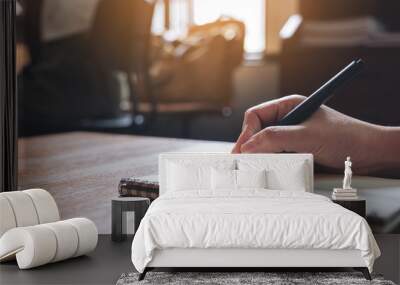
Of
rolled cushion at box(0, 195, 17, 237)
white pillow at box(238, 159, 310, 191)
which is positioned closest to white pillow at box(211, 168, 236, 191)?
white pillow at box(238, 159, 310, 191)

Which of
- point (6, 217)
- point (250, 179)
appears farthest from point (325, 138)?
Answer: point (6, 217)

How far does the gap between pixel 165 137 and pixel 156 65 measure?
67 centimetres

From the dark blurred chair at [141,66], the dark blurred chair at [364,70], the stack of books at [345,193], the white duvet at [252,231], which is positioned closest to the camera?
the white duvet at [252,231]

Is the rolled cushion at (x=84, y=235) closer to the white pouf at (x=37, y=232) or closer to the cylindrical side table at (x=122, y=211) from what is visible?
the white pouf at (x=37, y=232)

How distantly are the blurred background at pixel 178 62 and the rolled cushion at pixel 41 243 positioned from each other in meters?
1.73

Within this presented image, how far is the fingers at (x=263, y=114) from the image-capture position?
6.88m

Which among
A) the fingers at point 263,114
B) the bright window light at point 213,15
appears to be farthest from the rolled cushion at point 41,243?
the bright window light at point 213,15

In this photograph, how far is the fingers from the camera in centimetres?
688

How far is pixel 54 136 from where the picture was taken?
7090mm

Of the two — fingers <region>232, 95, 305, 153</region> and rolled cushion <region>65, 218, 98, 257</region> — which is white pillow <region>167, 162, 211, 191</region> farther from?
rolled cushion <region>65, 218, 98, 257</region>

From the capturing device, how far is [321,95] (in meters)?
6.86

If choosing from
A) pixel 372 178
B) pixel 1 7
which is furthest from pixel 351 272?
pixel 1 7

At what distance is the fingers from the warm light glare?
53cm

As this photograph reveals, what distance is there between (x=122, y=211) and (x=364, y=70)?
251 centimetres
